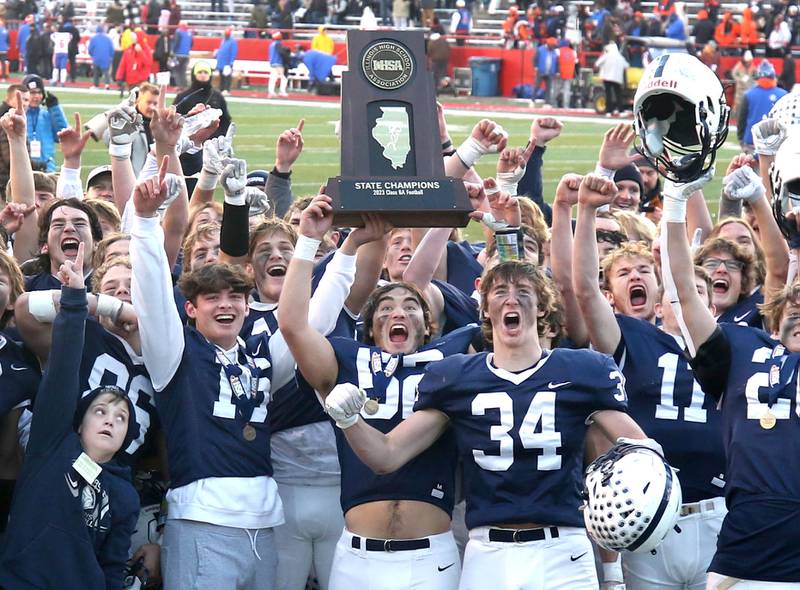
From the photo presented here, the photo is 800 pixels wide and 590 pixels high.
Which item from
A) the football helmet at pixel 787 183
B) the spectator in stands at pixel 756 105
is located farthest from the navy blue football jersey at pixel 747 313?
the spectator in stands at pixel 756 105

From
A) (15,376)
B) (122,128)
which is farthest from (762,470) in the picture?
(122,128)

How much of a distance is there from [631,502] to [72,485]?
5.72ft

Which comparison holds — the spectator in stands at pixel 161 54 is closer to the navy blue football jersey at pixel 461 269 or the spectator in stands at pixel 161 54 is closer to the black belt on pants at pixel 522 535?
the navy blue football jersey at pixel 461 269

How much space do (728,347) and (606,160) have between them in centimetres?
145

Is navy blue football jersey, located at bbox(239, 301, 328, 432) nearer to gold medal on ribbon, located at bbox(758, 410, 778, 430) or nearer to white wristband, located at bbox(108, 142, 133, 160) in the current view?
gold medal on ribbon, located at bbox(758, 410, 778, 430)

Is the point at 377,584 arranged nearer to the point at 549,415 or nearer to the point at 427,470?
the point at 427,470

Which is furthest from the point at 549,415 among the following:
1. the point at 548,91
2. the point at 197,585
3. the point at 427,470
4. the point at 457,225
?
the point at 548,91

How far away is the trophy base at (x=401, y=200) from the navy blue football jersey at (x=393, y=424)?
45cm

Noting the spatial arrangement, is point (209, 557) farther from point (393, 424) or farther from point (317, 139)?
point (317, 139)

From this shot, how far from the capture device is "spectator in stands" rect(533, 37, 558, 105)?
2669 centimetres

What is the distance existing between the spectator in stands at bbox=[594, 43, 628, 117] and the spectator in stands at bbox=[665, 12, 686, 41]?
323cm

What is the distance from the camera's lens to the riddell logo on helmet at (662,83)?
4.15 meters

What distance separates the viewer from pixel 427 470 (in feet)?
14.8

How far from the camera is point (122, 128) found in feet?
20.9
